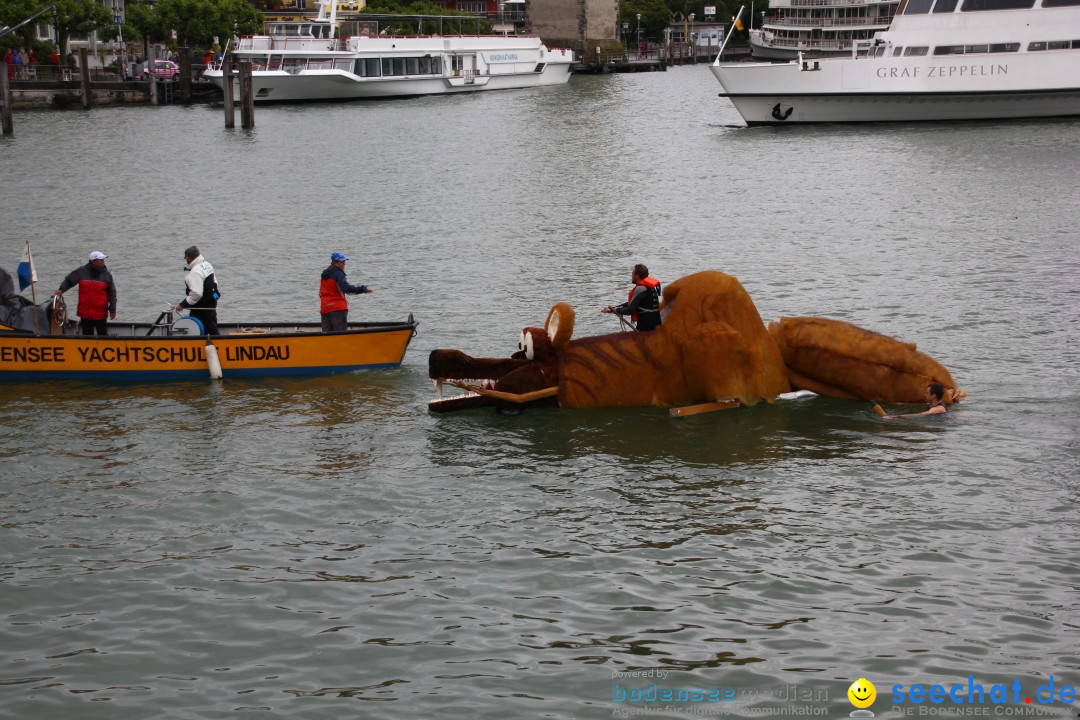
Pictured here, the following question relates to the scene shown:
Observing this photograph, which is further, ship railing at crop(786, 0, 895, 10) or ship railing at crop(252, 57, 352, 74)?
ship railing at crop(786, 0, 895, 10)

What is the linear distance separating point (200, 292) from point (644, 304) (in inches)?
296

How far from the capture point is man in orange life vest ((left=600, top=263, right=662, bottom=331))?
59.4 ft

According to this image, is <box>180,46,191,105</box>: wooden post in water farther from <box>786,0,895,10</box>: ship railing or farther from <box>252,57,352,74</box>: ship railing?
<box>786,0,895,10</box>: ship railing

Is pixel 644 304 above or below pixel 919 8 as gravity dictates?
below

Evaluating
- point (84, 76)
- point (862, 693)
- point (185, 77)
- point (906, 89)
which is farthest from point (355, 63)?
point (862, 693)

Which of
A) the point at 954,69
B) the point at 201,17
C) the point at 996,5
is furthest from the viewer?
the point at 201,17

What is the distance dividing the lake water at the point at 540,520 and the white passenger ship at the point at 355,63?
50.6m

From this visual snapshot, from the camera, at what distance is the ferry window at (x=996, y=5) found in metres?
56.4

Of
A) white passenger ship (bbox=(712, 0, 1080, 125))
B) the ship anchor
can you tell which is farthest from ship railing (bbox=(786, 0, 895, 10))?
the ship anchor

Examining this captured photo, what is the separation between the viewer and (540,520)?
14414mm

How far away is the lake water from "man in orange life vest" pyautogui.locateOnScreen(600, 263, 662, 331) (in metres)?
1.36

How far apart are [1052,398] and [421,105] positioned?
68805 millimetres

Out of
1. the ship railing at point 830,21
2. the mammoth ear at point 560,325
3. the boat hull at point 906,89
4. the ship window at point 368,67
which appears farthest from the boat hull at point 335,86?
the mammoth ear at point 560,325

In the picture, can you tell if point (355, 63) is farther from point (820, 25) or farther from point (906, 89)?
point (906, 89)
